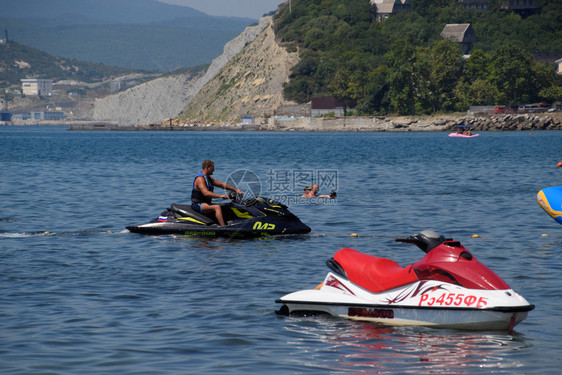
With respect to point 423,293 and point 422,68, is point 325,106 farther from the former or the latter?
point 423,293

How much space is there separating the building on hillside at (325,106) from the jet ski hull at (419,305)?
155915 mm

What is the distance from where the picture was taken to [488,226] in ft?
67.5

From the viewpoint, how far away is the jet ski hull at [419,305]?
32.2 feet

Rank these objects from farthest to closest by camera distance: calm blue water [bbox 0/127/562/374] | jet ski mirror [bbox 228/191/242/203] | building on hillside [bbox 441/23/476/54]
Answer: building on hillside [bbox 441/23/476/54], jet ski mirror [bbox 228/191/242/203], calm blue water [bbox 0/127/562/374]

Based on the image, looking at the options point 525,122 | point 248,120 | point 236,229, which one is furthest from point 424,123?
point 236,229

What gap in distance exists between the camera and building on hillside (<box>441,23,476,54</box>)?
181375 millimetres

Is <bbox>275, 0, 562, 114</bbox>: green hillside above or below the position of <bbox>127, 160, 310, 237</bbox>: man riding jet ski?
above

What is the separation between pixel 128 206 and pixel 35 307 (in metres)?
15.1

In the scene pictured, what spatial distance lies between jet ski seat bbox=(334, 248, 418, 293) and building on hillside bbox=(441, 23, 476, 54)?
177375mm

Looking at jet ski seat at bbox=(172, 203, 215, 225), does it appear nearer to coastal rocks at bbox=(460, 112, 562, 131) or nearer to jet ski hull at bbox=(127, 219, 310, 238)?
jet ski hull at bbox=(127, 219, 310, 238)

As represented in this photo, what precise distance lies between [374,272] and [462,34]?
592 ft

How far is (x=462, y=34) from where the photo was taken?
181125 millimetres

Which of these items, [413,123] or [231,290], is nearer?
[231,290]

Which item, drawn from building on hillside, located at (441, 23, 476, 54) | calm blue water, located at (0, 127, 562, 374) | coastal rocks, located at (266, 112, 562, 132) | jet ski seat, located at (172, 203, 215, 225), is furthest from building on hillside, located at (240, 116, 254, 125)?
jet ski seat, located at (172, 203, 215, 225)
